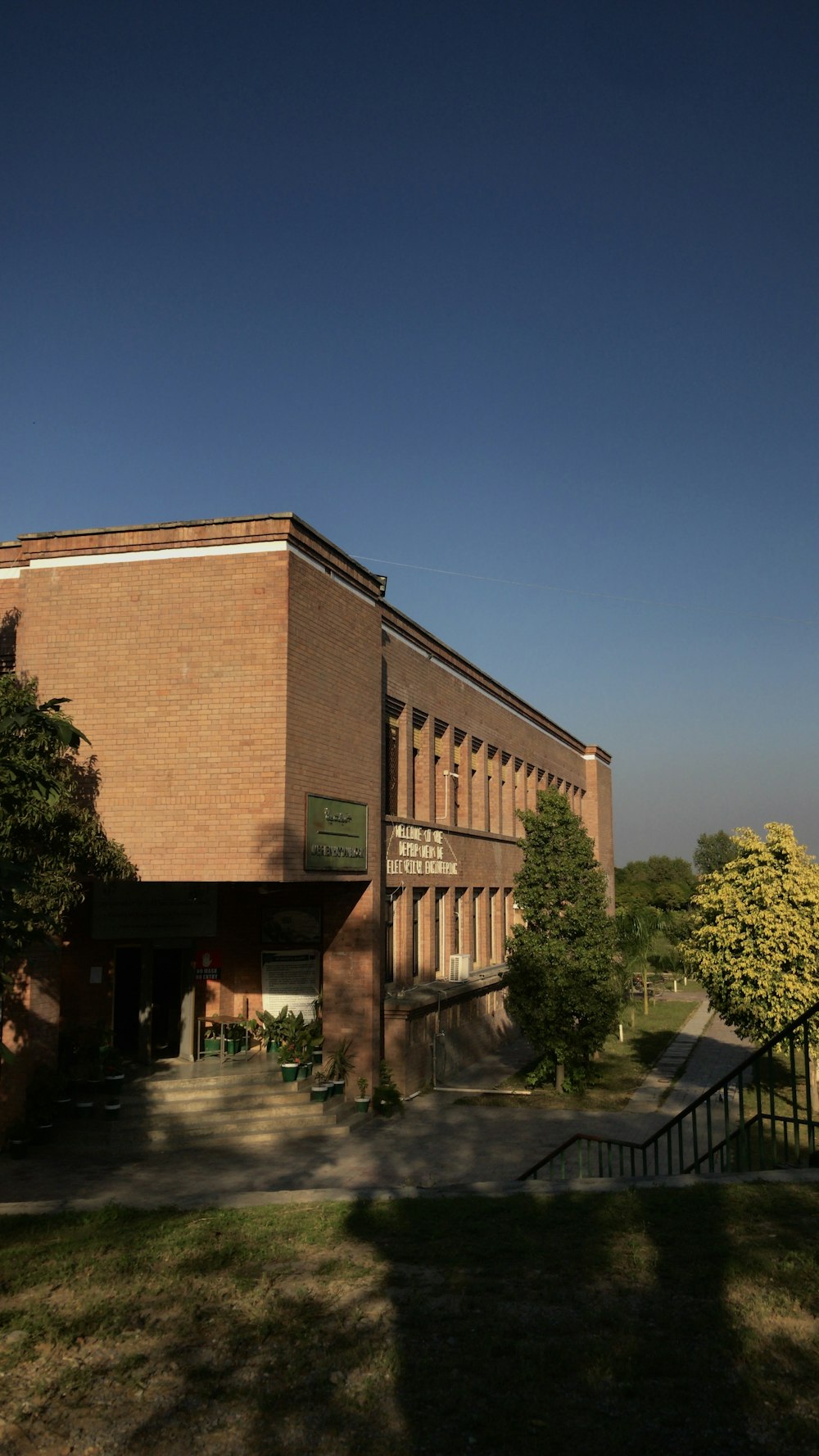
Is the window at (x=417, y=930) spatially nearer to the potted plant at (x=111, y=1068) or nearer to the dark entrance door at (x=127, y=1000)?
the dark entrance door at (x=127, y=1000)

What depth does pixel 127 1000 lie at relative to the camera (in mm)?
20297

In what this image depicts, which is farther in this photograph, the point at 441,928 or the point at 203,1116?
the point at 441,928

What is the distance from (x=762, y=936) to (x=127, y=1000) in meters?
12.0

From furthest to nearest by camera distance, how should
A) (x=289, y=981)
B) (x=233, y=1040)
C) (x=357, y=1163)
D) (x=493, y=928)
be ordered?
(x=493, y=928), (x=289, y=981), (x=233, y=1040), (x=357, y=1163)

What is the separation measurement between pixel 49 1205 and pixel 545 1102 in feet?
39.9

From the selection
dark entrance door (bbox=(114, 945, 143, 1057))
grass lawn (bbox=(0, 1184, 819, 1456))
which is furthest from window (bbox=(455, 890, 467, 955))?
grass lawn (bbox=(0, 1184, 819, 1456))

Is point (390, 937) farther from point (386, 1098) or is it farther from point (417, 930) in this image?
point (386, 1098)

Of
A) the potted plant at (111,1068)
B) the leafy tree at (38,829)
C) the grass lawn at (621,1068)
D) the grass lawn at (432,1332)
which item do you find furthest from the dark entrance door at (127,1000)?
the grass lawn at (432,1332)

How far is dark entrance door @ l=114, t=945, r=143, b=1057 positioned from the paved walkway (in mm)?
3772

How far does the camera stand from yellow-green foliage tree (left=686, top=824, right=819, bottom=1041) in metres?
19.0

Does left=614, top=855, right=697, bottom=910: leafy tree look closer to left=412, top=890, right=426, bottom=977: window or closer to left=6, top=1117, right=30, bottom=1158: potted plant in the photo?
left=412, top=890, right=426, bottom=977: window

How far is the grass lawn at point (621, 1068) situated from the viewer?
21.2 meters

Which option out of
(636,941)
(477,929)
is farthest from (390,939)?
(636,941)

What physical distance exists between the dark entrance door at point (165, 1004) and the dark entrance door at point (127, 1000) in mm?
323
